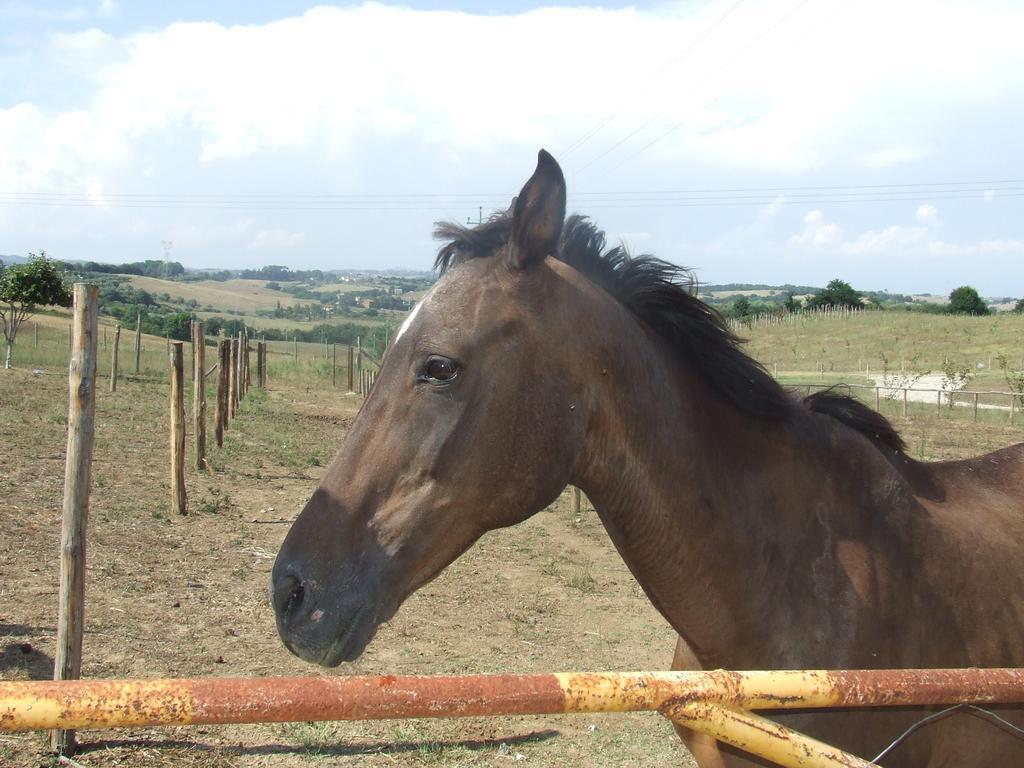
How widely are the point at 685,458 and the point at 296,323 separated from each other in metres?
71.2

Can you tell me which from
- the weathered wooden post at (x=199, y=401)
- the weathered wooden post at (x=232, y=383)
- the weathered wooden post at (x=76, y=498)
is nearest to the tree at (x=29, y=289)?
the weathered wooden post at (x=232, y=383)

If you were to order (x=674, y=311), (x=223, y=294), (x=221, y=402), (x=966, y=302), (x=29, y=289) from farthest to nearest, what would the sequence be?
(x=223, y=294) < (x=966, y=302) < (x=29, y=289) < (x=221, y=402) < (x=674, y=311)

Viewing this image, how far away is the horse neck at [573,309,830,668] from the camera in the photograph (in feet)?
7.46

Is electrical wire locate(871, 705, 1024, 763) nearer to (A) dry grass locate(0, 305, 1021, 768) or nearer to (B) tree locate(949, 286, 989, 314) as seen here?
(A) dry grass locate(0, 305, 1021, 768)

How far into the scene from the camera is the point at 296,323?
7031 centimetres

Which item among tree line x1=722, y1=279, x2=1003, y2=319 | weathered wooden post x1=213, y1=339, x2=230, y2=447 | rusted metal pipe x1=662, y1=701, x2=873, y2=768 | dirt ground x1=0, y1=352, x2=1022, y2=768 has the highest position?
tree line x1=722, y1=279, x2=1003, y2=319

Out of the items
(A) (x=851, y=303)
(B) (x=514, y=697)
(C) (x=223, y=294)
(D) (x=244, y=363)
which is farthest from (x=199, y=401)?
(C) (x=223, y=294)

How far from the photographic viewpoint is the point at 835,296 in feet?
257

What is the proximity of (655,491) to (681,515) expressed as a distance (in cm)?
10

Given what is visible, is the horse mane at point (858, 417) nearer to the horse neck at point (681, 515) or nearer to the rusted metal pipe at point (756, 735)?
the horse neck at point (681, 515)

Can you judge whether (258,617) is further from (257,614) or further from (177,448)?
(177,448)

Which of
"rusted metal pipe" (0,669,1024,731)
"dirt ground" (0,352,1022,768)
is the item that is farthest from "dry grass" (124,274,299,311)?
"rusted metal pipe" (0,669,1024,731)

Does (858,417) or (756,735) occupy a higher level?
(858,417)

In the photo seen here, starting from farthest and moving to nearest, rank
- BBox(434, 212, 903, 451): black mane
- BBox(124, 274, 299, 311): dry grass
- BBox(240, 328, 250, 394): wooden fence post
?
BBox(124, 274, 299, 311): dry grass → BBox(240, 328, 250, 394): wooden fence post → BBox(434, 212, 903, 451): black mane
